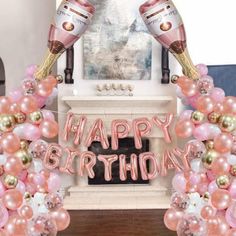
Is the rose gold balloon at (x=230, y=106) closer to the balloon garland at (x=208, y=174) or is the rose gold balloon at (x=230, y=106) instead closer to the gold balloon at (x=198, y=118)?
the balloon garland at (x=208, y=174)

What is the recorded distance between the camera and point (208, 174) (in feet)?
Result: 8.07

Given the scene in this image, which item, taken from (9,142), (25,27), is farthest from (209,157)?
(25,27)

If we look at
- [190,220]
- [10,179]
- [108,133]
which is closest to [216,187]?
[190,220]

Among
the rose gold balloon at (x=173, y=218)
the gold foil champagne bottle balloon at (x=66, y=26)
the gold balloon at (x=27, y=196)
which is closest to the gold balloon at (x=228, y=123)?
the rose gold balloon at (x=173, y=218)

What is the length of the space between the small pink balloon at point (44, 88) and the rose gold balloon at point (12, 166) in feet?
1.49

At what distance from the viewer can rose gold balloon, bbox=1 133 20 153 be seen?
2.33 metres

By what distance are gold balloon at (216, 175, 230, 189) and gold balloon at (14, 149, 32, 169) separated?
1085mm

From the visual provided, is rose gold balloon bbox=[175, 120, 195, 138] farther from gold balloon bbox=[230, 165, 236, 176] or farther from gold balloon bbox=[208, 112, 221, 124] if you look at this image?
gold balloon bbox=[230, 165, 236, 176]

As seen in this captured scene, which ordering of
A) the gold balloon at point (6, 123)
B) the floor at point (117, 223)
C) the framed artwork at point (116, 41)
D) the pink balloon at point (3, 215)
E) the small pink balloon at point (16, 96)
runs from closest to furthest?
the pink balloon at point (3, 215) < the gold balloon at point (6, 123) < the small pink balloon at point (16, 96) < the floor at point (117, 223) < the framed artwork at point (116, 41)

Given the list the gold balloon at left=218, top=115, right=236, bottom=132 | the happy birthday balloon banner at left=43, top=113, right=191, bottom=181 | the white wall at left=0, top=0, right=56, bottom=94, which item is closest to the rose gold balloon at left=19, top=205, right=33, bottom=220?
the happy birthday balloon banner at left=43, top=113, right=191, bottom=181

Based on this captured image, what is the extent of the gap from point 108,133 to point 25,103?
706 millimetres

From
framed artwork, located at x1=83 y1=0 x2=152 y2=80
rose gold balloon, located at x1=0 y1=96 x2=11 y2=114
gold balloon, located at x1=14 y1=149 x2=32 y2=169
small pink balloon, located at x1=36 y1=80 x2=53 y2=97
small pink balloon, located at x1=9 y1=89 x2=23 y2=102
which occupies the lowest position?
gold balloon, located at x1=14 y1=149 x2=32 y2=169

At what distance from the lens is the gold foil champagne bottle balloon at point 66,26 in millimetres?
2637

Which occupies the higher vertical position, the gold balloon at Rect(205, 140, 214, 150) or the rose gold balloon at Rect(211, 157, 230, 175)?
the gold balloon at Rect(205, 140, 214, 150)
